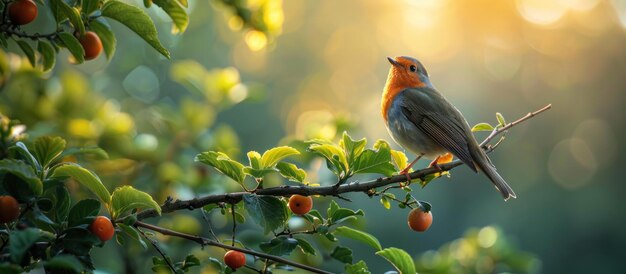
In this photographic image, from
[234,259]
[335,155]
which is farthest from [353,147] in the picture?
[234,259]

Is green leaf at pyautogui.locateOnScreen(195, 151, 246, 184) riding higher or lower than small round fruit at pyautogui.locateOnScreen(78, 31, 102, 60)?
lower

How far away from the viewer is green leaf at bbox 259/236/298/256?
1.88 m

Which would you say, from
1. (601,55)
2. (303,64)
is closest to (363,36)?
(303,64)

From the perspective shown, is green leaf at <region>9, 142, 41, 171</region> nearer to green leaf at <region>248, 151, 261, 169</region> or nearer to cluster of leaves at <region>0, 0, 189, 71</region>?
cluster of leaves at <region>0, 0, 189, 71</region>

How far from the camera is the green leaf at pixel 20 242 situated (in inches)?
53.0

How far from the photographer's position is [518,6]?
1568 centimetres

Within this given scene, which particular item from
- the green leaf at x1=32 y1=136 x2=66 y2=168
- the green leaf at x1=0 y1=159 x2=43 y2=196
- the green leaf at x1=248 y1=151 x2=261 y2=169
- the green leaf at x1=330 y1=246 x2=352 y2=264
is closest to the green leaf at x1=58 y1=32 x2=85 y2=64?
the green leaf at x1=32 y1=136 x2=66 y2=168

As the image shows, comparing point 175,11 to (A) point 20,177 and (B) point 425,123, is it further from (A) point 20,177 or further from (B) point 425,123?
(B) point 425,123

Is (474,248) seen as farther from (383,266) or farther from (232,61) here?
(232,61)

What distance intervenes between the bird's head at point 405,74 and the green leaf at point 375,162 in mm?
2180

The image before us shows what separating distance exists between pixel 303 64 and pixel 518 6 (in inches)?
215

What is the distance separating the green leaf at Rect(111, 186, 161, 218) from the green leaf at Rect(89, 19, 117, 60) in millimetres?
531

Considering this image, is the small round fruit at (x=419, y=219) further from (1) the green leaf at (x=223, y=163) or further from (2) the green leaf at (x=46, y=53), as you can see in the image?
(2) the green leaf at (x=46, y=53)

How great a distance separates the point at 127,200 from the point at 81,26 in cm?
48
